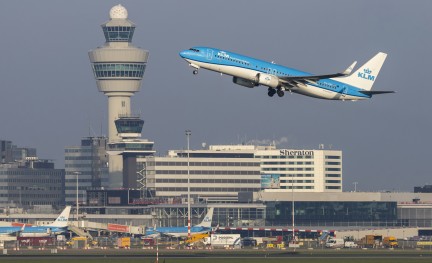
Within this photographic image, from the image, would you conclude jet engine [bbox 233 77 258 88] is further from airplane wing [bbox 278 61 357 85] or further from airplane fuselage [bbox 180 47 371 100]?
airplane wing [bbox 278 61 357 85]

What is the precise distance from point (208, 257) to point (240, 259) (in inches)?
288

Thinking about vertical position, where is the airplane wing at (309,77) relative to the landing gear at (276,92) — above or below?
above

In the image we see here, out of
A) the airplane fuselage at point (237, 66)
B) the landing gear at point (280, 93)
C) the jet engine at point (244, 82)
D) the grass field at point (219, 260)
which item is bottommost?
the grass field at point (219, 260)

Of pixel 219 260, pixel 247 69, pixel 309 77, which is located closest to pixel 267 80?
pixel 247 69

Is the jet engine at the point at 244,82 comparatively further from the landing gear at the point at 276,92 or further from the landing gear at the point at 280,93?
the landing gear at the point at 280,93

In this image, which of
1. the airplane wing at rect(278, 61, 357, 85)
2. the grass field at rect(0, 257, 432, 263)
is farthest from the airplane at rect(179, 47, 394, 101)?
the grass field at rect(0, 257, 432, 263)

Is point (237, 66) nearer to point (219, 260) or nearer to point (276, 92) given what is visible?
point (276, 92)

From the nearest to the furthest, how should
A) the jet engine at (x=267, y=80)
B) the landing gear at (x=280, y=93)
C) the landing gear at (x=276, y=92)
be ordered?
the jet engine at (x=267, y=80) < the landing gear at (x=280, y=93) < the landing gear at (x=276, y=92)

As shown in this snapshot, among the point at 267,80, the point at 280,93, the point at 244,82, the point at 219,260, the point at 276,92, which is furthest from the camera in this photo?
the point at 276,92

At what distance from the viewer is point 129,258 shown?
642 ft

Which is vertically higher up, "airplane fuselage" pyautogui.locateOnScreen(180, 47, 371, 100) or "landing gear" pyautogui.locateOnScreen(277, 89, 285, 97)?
"airplane fuselage" pyautogui.locateOnScreen(180, 47, 371, 100)

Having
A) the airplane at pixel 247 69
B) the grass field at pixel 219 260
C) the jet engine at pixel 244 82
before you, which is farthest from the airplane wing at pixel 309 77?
the grass field at pixel 219 260

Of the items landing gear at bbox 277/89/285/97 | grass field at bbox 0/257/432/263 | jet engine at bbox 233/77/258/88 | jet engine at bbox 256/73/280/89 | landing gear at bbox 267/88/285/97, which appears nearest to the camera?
grass field at bbox 0/257/432/263

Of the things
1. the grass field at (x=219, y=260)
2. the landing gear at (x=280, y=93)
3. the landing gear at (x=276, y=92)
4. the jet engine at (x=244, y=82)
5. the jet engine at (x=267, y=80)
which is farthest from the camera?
the landing gear at (x=276, y=92)
